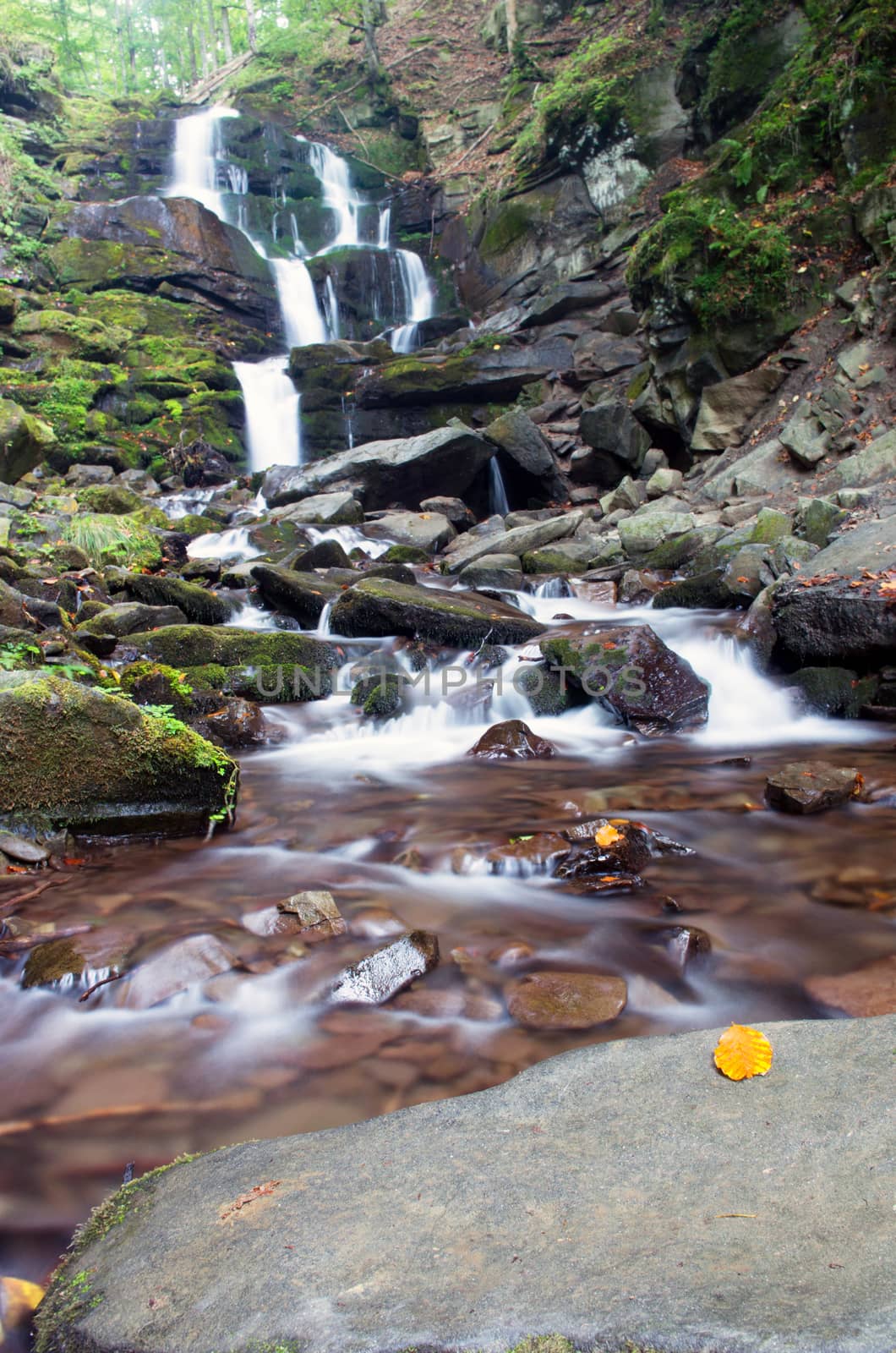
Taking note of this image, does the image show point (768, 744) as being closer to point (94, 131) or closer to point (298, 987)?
point (298, 987)

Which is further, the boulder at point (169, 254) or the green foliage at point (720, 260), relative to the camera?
the boulder at point (169, 254)

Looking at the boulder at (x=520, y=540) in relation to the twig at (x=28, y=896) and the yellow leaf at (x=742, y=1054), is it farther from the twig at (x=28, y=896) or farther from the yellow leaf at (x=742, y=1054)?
the yellow leaf at (x=742, y=1054)

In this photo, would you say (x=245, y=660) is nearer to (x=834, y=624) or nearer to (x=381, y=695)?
(x=381, y=695)

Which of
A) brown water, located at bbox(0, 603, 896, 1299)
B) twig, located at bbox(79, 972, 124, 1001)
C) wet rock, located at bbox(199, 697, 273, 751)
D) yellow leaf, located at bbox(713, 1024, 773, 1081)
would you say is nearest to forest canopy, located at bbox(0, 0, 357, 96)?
wet rock, located at bbox(199, 697, 273, 751)

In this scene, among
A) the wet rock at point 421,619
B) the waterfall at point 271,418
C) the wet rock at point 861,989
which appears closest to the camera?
the wet rock at point 861,989

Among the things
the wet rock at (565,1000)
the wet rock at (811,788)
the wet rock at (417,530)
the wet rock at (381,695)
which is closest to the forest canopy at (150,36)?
the wet rock at (417,530)

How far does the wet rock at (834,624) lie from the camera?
20.2ft

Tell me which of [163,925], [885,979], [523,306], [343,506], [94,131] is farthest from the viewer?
[94,131]

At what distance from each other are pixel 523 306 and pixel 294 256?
33.2ft

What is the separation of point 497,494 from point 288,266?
52.6 feet

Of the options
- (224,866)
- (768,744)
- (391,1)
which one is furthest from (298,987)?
(391,1)

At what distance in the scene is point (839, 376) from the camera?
11.1m

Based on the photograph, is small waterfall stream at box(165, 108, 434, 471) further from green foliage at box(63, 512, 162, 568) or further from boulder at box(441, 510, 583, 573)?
green foliage at box(63, 512, 162, 568)

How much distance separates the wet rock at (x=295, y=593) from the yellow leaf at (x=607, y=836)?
18.5ft
